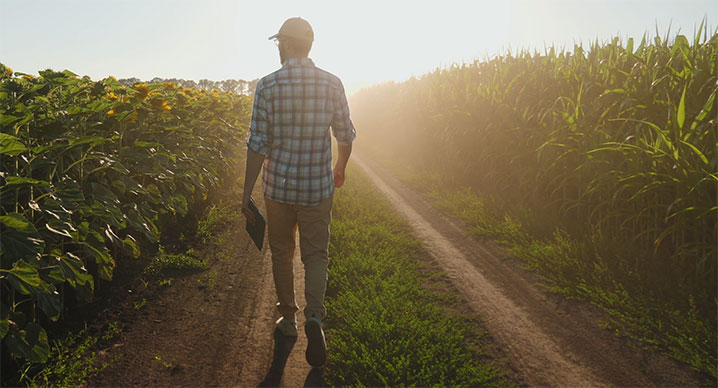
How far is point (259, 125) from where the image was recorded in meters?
2.87

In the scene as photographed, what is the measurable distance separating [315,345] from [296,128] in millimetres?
1444

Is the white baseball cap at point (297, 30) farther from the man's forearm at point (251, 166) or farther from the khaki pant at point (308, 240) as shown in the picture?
the khaki pant at point (308, 240)

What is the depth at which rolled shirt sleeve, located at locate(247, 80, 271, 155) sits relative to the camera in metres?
2.84

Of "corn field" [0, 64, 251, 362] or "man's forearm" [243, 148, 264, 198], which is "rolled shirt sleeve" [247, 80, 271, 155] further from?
"corn field" [0, 64, 251, 362]

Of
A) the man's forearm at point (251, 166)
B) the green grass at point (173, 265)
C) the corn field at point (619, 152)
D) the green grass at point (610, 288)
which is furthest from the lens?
the green grass at point (173, 265)

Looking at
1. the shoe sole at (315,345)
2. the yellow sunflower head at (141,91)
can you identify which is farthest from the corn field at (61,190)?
the shoe sole at (315,345)

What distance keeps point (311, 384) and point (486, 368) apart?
3.80ft

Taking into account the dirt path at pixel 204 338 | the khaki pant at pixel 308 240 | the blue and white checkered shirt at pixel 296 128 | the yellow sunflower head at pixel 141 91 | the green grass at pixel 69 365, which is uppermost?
the yellow sunflower head at pixel 141 91

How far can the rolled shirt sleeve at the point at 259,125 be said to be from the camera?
9.33 ft

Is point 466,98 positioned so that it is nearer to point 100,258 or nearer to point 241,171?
point 241,171

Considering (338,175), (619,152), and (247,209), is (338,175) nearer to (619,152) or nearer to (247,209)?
(247,209)

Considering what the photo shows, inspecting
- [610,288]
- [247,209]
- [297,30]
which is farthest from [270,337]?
[610,288]

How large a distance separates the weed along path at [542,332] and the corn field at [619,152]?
81 cm

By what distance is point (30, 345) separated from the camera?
2.41 metres
